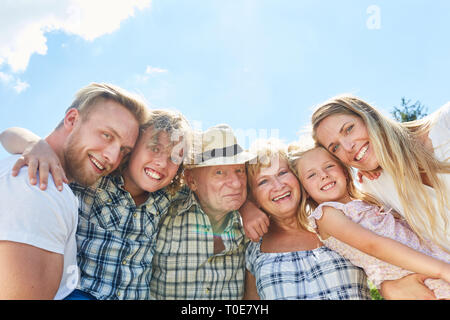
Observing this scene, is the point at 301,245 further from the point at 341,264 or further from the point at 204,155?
the point at 204,155

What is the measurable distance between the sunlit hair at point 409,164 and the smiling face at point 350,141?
6cm

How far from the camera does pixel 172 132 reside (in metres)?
3.15

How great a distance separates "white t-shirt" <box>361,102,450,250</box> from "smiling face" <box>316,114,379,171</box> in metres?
0.22

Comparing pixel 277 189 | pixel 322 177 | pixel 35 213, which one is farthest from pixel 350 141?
pixel 35 213

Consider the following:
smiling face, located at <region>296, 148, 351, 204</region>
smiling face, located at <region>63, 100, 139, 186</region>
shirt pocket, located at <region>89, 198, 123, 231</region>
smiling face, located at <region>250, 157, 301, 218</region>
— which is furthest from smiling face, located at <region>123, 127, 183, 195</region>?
smiling face, located at <region>296, 148, 351, 204</region>

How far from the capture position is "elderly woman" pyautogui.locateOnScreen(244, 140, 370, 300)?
9.47 feet

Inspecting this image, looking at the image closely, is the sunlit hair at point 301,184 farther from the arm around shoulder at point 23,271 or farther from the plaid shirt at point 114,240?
the arm around shoulder at point 23,271

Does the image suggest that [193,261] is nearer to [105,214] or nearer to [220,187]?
[220,187]

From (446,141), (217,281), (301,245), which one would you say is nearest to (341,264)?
(301,245)

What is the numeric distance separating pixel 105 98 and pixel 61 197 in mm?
1122

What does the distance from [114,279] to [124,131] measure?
121cm

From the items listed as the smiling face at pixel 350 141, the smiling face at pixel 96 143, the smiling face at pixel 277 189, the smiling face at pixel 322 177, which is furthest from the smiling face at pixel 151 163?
the smiling face at pixel 350 141

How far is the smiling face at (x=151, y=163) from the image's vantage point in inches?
116

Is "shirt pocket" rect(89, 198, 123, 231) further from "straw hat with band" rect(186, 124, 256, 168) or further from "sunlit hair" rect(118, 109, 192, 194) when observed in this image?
"straw hat with band" rect(186, 124, 256, 168)
